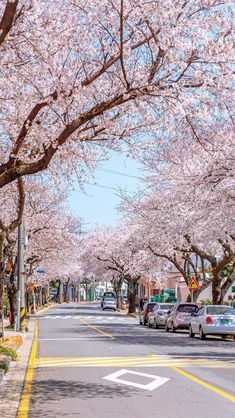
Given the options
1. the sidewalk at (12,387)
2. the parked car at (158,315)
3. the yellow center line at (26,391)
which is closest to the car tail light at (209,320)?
the yellow center line at (26,391)

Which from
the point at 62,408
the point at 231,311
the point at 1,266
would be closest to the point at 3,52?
the point at 62,408

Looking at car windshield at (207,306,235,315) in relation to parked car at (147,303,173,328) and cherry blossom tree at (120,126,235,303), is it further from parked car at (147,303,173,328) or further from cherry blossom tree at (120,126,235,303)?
parked car at (147,303,173,328)

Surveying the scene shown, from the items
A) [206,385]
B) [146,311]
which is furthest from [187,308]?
[206,385]

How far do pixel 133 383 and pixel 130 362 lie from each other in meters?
3.78

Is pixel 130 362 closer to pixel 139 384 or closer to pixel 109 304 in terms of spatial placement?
pixel 139 384

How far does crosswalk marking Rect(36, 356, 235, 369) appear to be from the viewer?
15.6 metres

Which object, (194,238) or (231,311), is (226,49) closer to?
(231,311)

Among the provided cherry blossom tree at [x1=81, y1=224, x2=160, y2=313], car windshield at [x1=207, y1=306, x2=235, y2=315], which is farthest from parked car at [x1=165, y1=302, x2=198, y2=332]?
cherry blossom tree at [x1=81, y1=224, x2=160, y2=313]

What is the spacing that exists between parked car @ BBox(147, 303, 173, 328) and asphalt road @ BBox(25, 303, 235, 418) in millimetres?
16554

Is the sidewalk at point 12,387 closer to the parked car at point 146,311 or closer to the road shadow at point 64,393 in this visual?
the road shadow at point 64,393

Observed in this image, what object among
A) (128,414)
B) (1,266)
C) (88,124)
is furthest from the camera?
(1,266)

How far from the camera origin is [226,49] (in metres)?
10.1

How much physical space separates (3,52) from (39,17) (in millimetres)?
851

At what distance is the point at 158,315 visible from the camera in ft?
124
